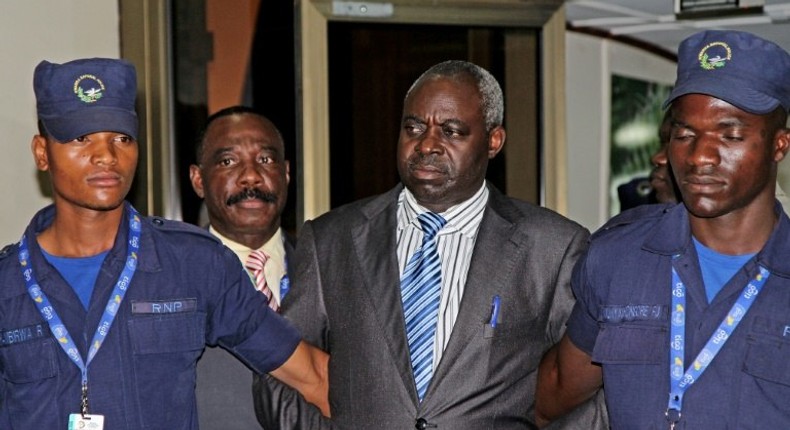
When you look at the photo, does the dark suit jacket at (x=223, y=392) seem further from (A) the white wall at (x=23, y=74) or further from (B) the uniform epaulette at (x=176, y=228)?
(A) the white wall at (x=23, y=74)

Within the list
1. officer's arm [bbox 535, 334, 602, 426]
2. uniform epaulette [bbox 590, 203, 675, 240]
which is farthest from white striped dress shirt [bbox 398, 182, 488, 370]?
uniform epaulette [bbox 590, 203, 675, 240]

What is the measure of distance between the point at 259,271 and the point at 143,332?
712 millimetres

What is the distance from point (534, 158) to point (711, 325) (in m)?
2.32

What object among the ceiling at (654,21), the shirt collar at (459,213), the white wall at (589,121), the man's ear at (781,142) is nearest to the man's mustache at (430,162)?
the shirt collar at (459,213)

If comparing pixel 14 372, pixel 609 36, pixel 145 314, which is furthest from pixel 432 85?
pixel 609 36

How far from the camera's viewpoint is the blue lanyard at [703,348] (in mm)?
2369

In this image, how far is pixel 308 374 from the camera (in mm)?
2936

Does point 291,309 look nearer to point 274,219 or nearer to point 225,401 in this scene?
point 225,401

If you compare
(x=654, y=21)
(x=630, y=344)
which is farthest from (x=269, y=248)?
(x=654, y=21)

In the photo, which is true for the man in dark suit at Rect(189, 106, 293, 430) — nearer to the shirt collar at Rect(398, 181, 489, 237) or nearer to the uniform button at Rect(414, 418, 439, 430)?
the shirt collar at Rect(398, 181, 489, 237)

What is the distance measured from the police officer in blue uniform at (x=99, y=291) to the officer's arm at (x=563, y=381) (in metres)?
0.75

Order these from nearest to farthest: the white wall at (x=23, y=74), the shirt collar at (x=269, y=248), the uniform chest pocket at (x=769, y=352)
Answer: the uniform chest pocket at (x=769, y=352)
the shirt collar at (x=269, y=248)
the white wall at (x=23, y=74)

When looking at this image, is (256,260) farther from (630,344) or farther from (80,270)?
(630,344)

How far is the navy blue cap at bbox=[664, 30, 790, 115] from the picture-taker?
7.70ft
